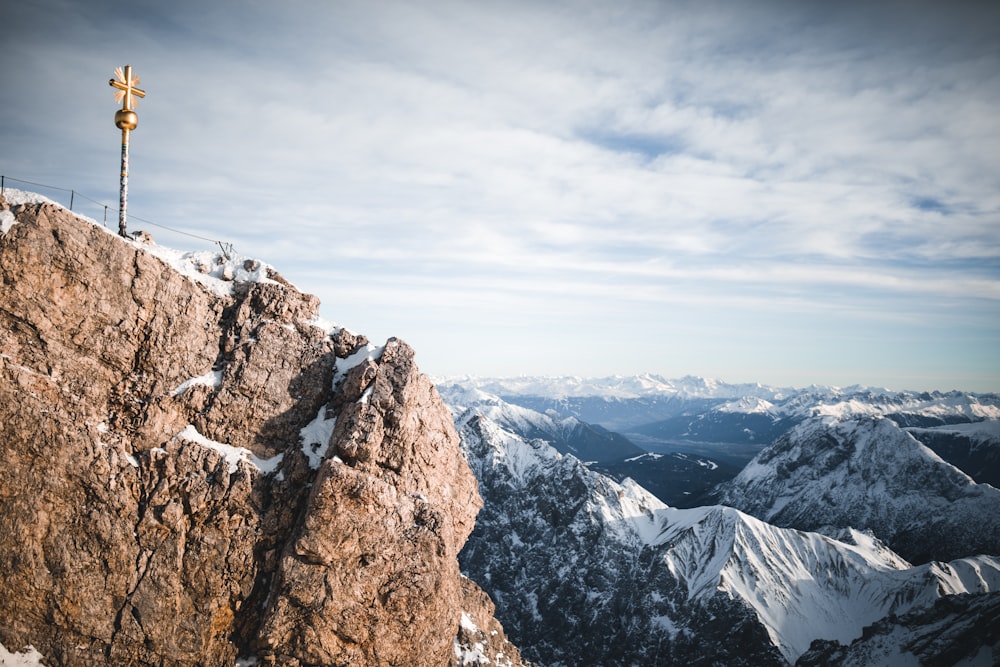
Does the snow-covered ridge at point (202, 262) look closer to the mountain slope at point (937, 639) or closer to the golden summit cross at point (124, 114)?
the golden summit cross at point (124, 114)

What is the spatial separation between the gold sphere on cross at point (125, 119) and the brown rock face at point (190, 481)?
9.32 meters

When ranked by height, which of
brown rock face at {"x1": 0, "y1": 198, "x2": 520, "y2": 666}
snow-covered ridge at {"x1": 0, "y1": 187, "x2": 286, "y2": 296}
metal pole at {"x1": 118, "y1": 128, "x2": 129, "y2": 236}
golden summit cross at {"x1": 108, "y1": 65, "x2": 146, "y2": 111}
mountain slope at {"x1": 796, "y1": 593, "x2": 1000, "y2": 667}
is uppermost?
golden summit cross at {"x1": 108, "y1": 65, "x2": 146, "y2": 111}

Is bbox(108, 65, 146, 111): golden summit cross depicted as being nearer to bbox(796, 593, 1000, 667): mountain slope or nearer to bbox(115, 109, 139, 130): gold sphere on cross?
bbox(115, 109, 139, 130): gold sphere on cross

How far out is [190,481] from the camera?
38469 mm

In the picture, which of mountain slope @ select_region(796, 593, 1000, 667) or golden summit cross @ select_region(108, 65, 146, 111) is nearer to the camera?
golden summit cross @ select_region(108, 65, 146, 111)

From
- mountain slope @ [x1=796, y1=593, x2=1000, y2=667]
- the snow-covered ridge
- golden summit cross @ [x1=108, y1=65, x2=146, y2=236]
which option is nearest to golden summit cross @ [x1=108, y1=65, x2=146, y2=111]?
golden summit cross @ [x1=108, y1=65, x2=146, y2=236]

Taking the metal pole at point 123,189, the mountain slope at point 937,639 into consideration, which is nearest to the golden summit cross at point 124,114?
the metal pole at point 123,189

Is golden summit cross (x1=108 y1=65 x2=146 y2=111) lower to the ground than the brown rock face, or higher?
higher

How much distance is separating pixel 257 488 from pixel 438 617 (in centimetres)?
1777

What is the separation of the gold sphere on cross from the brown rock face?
367 inches

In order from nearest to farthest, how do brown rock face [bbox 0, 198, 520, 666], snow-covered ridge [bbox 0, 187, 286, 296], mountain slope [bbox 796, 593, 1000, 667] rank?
brown rock face [bbox 0, 198, 520, 666], snow-covered ridge [bbox 0, 187, 286, 296], mountain slope [bbox 796, 593, 1000, 667]

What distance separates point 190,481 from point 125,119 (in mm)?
29873

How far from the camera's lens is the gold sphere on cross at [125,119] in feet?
138

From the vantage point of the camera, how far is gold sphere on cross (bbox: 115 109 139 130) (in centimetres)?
4203
